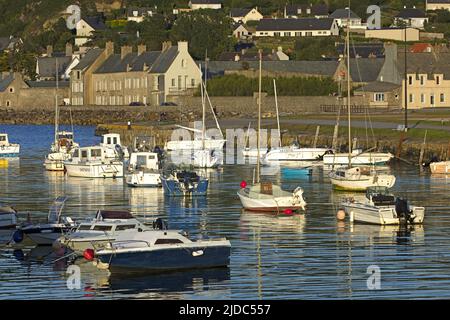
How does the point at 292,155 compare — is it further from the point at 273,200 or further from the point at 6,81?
the point at 6,81

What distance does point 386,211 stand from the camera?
4691cm

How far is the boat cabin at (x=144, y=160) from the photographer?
68000 millimetres

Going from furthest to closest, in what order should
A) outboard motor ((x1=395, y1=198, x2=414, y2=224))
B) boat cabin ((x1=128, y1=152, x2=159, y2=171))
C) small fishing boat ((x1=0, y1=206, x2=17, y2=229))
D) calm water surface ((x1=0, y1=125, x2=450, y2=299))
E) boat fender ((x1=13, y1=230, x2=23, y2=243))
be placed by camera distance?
boat cabin ((x1=128, y1=152, x2=159, y2=171)), outboard motor ((x1=395, y1=198, x2=414, y2=224)), small fishing boat ((x1=0, y1=206, x2=17, y2=229)), boat fender ((x1=13, y1=230, x2=23, y2=243)), calm water surface ((x1=0, y1=125, x2=450, y2=299))

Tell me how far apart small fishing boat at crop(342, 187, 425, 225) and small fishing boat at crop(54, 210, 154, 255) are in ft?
32.9

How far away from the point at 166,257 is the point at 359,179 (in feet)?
78.4

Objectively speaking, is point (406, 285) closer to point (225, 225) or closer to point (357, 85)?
point (225, 225)

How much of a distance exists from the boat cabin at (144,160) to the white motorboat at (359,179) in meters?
10.3

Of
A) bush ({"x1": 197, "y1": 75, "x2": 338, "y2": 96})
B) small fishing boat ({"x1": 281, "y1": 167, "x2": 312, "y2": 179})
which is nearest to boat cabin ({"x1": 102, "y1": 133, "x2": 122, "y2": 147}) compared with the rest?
small fishing boat ({"x1": 281, "y1": 167, "x2": 312, "y2": 179})

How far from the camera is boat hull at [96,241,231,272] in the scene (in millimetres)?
36531

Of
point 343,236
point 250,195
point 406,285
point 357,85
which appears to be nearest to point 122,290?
point 406,285

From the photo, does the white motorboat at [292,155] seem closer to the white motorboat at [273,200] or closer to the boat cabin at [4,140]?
the boat cabin at [4,140]

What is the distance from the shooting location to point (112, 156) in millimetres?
72188

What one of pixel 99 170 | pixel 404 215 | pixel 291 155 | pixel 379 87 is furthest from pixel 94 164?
pixel 379 87

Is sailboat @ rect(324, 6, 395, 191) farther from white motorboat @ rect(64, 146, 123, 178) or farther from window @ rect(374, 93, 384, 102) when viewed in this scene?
window @ rect(374, 93, 384, 102)
